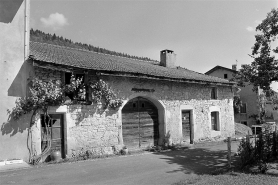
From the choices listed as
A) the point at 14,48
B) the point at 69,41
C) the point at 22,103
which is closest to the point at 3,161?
the point at 22,103

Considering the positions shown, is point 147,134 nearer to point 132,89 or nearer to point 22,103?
point 132,89

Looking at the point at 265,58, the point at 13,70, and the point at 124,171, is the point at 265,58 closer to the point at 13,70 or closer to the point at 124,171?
the point at 124,171

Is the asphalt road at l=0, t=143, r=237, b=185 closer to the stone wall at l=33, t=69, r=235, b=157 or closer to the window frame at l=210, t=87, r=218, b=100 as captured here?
the stone wall at l=33, t=69, r=235, b=157

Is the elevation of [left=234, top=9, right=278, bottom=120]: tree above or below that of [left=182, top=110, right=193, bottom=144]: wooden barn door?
above

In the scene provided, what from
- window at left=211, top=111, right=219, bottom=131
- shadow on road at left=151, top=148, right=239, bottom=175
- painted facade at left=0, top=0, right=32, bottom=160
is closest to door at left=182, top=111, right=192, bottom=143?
shadow on road at left=151, top=148, right=239, bottom=175

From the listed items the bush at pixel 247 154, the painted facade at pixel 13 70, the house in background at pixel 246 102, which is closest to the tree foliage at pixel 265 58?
the bush at pixel 247 154

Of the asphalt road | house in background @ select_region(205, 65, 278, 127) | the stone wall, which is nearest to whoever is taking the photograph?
the asphalt road

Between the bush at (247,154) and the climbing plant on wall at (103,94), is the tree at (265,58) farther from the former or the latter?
the climbing plant on wall at (103,94)

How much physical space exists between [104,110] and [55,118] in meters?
2.11

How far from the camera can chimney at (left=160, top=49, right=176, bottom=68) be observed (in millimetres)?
17250

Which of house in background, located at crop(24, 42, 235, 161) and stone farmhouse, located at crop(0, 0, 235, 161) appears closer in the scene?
stone farmhouse, located at crop(0, 0, 235, 161)

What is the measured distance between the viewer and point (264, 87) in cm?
957

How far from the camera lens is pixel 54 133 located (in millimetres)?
8992

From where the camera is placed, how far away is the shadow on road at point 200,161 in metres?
7.69
